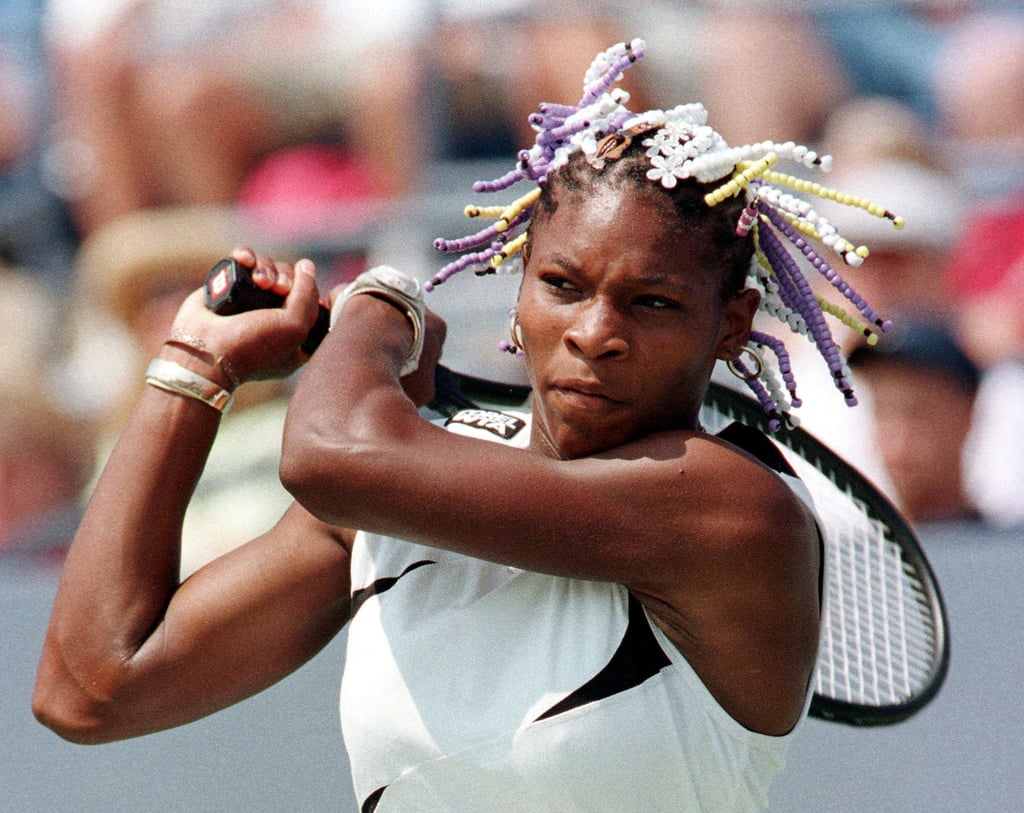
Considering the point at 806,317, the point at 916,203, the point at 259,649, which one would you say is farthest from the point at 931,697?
the point at 916,203

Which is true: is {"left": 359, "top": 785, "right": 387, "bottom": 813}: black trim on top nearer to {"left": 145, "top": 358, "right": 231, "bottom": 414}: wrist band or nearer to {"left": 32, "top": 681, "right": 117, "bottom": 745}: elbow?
{"left": 32, "top": 681, "right": 117, "bottom": 745}: elbow

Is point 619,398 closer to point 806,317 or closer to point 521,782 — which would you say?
point 806,317

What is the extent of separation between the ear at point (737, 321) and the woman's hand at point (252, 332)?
454mm

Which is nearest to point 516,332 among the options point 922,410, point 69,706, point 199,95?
point 69,706

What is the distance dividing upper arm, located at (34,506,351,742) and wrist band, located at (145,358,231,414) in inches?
6.2

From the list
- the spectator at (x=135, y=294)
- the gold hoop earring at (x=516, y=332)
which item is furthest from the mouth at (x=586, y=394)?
the spectator at (x=135, y=294)

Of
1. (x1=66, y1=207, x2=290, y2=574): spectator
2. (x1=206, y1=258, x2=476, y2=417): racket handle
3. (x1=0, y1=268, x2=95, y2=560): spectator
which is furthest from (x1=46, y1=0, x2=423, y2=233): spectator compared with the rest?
(x1=206, y1=258, x2=476, y2=417): racket handle

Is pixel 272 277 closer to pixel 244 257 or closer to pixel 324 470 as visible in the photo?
pixel 244 257

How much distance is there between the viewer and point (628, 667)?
1.40 meters

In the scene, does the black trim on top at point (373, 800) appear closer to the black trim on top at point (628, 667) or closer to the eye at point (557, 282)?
the black trim on top at point (628, 667)

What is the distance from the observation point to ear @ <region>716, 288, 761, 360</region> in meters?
1.47

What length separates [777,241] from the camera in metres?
1.49

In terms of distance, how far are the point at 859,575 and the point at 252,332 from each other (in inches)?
Result: 37.1

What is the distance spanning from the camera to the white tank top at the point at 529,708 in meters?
1.39
